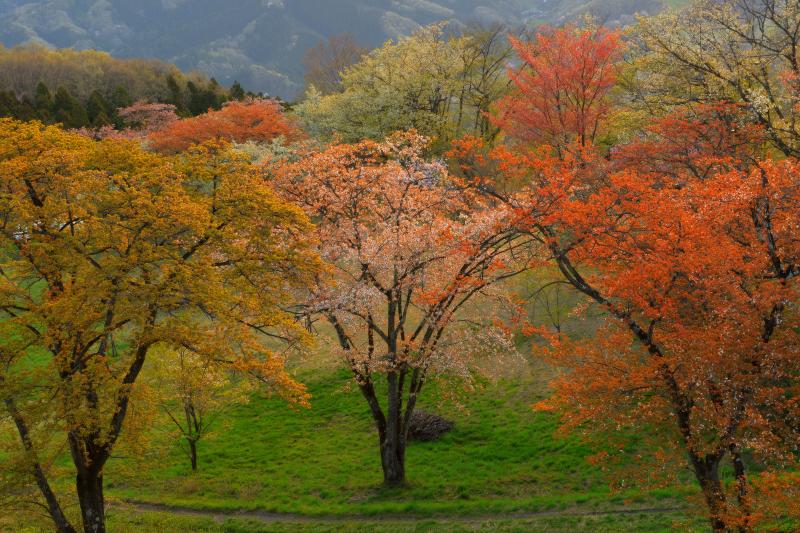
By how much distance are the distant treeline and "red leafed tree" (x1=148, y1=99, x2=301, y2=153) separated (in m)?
20.5

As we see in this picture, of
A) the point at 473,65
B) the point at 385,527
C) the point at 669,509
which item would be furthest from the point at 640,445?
the point at 473,65

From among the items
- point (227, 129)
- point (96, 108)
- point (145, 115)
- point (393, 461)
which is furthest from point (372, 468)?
point (96, 108)

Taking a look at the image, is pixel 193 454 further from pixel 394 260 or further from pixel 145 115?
pixel 145 115

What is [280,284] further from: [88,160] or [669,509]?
[669,509]

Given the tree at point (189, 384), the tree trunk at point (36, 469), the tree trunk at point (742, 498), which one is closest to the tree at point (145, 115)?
the tree at point (189, 384)

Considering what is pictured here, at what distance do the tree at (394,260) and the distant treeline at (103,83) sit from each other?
4960 centimetres

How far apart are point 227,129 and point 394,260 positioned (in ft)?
96.3

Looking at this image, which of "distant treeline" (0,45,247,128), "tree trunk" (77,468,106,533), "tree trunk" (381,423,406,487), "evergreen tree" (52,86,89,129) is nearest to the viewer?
"tree trunk" (77,468,106,533)

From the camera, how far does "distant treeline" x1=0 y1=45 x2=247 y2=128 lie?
6669 centimetres

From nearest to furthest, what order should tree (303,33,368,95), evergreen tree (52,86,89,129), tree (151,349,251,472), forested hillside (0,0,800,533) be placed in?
forested hillside (0,0,800,533) < tree (151,349,251,472) < evergreen tree (52,86,89,129) < tree (303,33,368,95)

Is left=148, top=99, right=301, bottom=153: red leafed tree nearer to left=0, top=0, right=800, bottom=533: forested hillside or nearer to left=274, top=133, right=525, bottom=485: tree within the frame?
left=0, top=0, right=800, bottom=533: forested hillside

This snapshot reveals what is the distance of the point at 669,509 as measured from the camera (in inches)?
616

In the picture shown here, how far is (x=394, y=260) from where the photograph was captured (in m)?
17.4

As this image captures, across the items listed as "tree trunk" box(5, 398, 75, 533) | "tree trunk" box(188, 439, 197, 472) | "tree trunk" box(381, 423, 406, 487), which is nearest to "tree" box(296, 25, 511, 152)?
"tree trunk" box(188, 439, 197, 472)
